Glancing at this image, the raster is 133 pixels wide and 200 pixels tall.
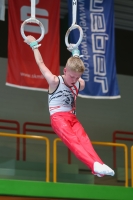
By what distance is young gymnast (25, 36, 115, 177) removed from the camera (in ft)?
21.3

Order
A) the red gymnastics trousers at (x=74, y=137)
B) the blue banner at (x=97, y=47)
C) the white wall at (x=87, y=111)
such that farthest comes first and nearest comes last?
1. the white wall at (x=87, y=111)
2. the blue banner at (x=97, y=47)
3. the red gymnastics trousers at (x=74, y=137)

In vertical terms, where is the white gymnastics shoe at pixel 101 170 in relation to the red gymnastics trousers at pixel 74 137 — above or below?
below

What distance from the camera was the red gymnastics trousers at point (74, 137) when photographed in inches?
256

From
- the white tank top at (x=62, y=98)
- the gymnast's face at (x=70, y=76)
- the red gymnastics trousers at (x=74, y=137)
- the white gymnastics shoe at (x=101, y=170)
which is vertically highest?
the gymnast's face at (x=70, y=76)

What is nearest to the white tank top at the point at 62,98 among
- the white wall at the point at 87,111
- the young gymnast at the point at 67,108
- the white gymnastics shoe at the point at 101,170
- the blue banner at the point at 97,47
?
the young gymnast at the point at 67,108

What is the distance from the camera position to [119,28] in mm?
13383

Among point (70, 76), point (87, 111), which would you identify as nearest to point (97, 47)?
point (70, 76)

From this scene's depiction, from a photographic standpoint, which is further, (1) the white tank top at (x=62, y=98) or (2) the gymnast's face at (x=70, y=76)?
(1) the white tank top at (x=62, y=98)

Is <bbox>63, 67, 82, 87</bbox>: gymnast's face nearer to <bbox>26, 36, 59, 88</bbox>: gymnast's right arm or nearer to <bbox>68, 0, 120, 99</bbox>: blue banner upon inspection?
<bbox>26, 36, 59, 88</bbox>: gymnast's right arm

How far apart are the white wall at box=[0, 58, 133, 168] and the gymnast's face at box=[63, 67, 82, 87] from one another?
5.89m

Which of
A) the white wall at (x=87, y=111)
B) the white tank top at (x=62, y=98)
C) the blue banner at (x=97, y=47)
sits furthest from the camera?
the white wall at (x=87, y=111)

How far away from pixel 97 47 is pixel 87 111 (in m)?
3.65

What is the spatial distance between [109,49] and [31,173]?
267cm

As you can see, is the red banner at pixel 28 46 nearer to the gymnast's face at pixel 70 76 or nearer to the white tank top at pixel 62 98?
the white tank top at pixel 62 98
